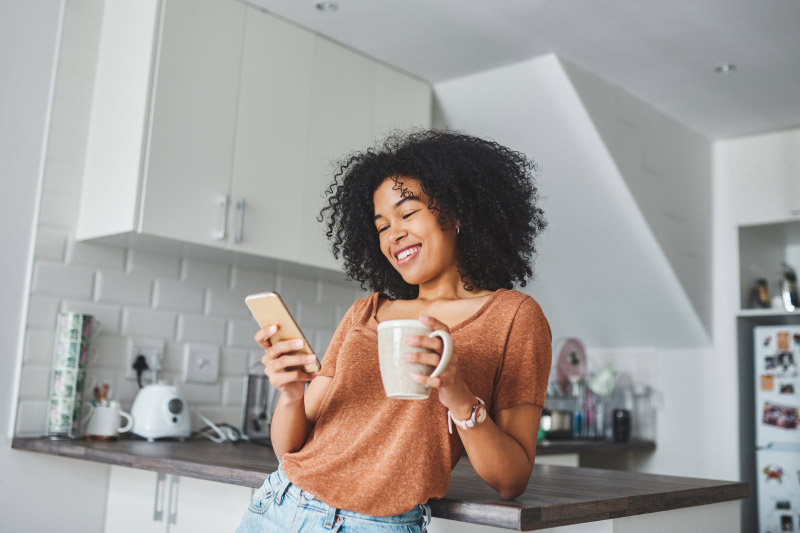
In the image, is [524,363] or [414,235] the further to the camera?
[414,235]

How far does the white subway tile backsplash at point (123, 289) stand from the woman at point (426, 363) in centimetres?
139

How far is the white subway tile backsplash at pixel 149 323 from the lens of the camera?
2.65m

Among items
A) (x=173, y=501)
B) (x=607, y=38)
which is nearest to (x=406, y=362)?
(x=173, y=501)

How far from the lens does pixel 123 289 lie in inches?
104

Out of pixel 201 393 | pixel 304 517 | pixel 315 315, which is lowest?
pixel 304 517

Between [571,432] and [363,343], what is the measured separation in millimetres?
2642

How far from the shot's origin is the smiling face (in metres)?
1.34

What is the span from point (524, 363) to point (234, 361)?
195 cm

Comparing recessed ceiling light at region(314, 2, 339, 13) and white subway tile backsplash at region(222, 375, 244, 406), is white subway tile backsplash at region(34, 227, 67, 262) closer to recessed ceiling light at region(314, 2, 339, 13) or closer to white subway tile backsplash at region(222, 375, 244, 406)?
white subway tile backsplash at region(222, 375, 244, 406)

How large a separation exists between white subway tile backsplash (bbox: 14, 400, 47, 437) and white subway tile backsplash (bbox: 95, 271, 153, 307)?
0.38 meters

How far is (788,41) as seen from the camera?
9.21ft

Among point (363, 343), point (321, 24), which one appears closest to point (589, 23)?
point (321, 24)

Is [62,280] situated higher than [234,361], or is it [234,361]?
[62,280]

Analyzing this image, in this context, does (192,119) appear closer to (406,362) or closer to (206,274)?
(206,274)
